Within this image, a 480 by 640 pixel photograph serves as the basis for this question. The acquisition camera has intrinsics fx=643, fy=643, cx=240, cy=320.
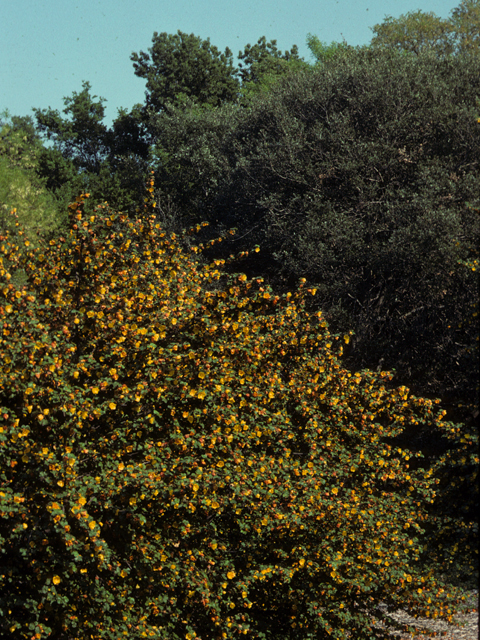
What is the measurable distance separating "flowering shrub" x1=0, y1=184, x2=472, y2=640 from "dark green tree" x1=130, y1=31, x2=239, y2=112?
3413cm

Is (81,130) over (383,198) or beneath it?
over

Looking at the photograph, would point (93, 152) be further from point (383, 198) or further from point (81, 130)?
point (383, 198)

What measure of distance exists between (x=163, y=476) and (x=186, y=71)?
38.3 metres

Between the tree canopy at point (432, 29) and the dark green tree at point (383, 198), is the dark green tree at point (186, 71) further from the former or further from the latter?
the dark green tree at point (383, 198)

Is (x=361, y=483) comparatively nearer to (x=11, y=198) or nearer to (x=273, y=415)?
(x=273, y=415)

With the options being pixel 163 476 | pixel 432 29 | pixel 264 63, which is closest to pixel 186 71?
pixel 264 63

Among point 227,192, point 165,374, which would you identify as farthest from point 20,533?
point 227,192

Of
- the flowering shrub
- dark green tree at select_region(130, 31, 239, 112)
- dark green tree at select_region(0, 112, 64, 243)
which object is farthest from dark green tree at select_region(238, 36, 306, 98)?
the flowering shrub

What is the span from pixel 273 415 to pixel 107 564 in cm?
241

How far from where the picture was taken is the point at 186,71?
40.1m

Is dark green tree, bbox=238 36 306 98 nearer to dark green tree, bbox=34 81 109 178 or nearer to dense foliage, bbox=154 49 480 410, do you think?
dark green tree, bbox=34 81 109 178

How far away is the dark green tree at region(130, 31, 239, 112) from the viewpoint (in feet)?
131

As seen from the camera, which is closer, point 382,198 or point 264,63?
point 382,198

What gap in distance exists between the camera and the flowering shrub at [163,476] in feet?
18.3
